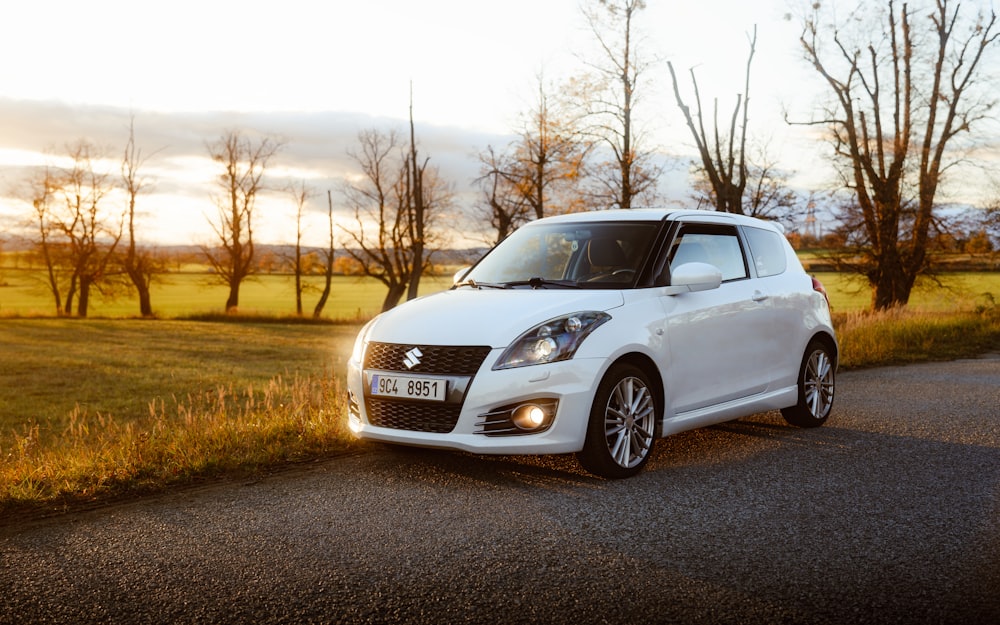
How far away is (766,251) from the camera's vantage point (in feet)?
25.5

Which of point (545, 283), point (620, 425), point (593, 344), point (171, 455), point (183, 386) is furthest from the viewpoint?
point (183, 386)

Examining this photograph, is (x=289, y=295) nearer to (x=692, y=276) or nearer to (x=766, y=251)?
(x=766, y=251)

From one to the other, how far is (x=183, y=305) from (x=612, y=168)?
5867 centimetres

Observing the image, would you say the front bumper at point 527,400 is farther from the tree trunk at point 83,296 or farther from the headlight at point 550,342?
the tree trunk at point 83,296

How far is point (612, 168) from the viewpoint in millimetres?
28125

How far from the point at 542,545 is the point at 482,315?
5.79 feet

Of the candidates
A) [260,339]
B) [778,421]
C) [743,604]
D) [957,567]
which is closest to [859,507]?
[957,567]

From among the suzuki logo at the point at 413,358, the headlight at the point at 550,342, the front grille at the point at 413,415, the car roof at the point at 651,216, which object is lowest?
the front grille at the point at 413,415

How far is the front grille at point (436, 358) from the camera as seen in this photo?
5.58 m

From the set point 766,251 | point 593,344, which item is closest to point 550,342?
point 593,344

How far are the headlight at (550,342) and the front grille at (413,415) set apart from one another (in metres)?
0.45

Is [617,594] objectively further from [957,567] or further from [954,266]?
[954,266]

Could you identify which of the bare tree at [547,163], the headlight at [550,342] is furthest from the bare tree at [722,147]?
the headlight at [550,342]

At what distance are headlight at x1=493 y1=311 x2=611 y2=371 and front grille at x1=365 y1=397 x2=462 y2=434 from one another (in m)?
0.45
